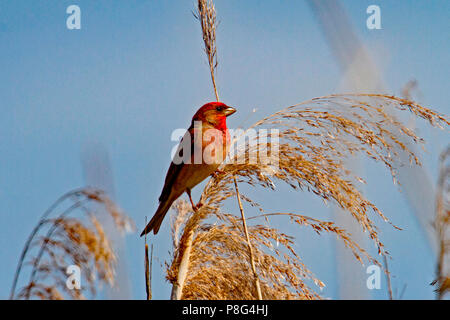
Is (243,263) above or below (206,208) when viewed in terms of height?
below

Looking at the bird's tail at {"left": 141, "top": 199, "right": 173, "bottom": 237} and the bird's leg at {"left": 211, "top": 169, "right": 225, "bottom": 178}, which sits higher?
the bird's leg at {"left": 211, "top": 169, "right": 225, "bottom": 178}

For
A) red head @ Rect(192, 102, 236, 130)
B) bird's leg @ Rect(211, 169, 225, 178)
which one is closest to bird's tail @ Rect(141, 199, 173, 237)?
bird's leg @ Rect(211, 169, 225, 178)

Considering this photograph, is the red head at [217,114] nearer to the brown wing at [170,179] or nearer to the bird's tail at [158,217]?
the brown wing at [170,179]

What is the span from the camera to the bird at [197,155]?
10.4 ft

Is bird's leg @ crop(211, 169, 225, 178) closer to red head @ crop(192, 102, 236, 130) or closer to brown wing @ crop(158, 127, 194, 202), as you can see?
brown wing @ crop(158, 127, 194, 202)

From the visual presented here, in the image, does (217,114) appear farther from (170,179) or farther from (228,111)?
(170,179)

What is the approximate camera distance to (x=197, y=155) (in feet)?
11.0

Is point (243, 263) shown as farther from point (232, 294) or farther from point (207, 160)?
point (207, 160)

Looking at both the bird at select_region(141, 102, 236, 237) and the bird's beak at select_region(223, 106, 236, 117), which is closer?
the bird at select_region(141, 102, 236, 237)

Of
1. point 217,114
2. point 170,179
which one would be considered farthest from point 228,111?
point 170,179

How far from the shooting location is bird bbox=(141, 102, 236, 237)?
317cm

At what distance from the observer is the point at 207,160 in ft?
10.2
